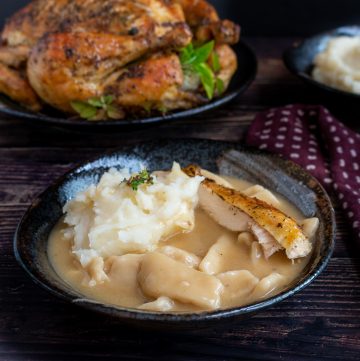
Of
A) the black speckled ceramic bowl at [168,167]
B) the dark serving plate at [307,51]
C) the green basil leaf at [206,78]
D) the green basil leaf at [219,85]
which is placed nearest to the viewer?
the black speckled ceramic bowl at [168,167]

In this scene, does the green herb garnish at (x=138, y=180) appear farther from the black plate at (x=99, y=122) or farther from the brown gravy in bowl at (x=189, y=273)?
the black plate at (x=99, y=122)

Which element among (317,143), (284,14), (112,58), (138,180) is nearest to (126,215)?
(138,180)

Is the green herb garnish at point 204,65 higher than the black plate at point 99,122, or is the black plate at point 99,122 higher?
the green herb garnish at point 204,65

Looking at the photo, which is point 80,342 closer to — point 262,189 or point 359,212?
point 262,189

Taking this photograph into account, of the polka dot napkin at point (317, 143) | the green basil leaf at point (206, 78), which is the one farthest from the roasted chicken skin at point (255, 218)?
the green basil leaf at point (206, 78)

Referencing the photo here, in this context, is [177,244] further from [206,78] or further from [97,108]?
[206,78]

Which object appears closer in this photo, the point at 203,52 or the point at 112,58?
the point at 112,58

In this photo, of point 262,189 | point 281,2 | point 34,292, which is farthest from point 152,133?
point 281,2

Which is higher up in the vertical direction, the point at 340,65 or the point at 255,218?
the point at 255,218
